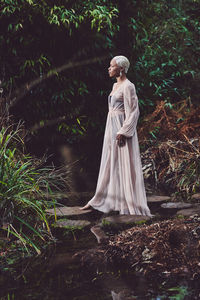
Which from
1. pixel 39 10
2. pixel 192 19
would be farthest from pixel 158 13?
pixel 39 10

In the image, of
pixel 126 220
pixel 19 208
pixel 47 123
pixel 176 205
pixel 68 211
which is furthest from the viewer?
pixel 47 123

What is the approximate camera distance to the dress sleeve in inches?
232

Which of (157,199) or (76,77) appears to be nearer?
(157,199)

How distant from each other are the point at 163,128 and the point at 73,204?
3.96 m

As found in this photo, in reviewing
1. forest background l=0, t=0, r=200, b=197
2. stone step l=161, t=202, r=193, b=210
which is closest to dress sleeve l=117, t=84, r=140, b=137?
stone step l=161, t=202, r=193, b=210

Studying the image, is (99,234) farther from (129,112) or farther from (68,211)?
(129,112)

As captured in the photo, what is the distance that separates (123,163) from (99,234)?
1.25 m

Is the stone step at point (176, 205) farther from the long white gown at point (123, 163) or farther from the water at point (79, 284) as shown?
the water at point (79, 284)

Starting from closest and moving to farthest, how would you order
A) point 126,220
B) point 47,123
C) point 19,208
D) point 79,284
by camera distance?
1. point 79,284
2. point 19,208
3. point 126,220
4. point 47,123

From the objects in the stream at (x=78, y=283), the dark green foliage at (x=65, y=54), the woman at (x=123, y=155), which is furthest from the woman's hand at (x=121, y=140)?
the dark green foliage at (x=65, y=54)

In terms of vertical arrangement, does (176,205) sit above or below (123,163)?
below

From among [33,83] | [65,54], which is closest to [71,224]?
[33,83]

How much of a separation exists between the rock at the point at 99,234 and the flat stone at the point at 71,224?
0.61 ft

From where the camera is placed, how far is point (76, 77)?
31.2 feet
